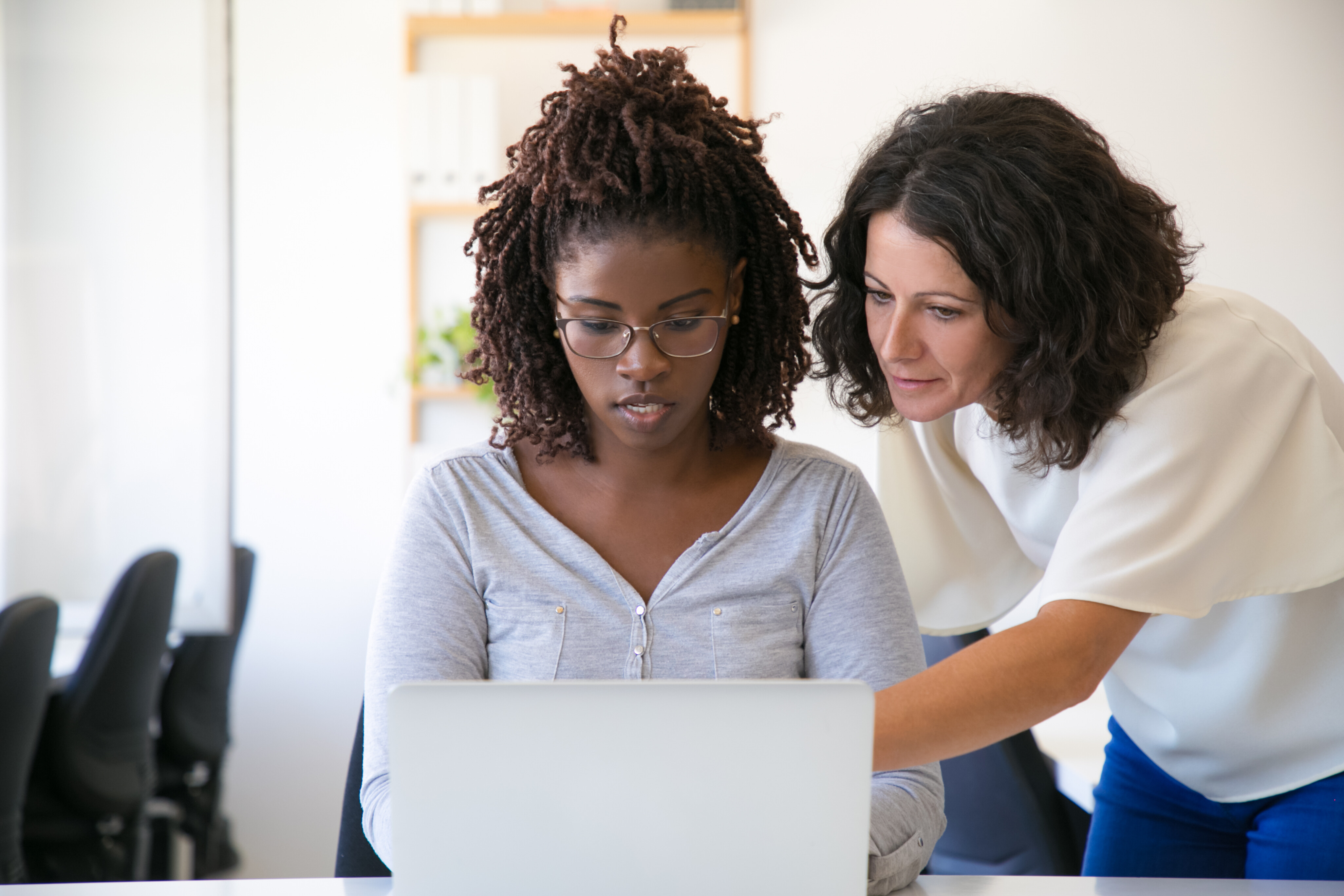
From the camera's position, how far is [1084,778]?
172 centimetres

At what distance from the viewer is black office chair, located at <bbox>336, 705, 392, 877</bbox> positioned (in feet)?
3.52

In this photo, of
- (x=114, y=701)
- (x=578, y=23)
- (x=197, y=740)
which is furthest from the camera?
(x=578, y=23)

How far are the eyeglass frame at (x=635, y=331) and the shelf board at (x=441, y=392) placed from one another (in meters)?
2.17

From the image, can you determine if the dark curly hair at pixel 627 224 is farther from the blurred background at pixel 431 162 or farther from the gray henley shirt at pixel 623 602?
the blurred background at pixel 431 162

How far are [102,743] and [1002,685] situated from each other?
2216mm

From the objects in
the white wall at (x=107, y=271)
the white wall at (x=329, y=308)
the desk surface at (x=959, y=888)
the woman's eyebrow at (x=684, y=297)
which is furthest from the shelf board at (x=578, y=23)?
the desk surface at (x=959, y=888)

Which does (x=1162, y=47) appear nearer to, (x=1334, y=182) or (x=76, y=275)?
(x=1334, y=182)

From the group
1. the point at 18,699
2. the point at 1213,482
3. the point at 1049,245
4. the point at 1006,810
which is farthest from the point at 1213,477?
the point at 18,699

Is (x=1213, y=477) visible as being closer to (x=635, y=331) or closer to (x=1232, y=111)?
(x=635, y=331)

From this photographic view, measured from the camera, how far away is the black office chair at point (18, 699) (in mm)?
2004

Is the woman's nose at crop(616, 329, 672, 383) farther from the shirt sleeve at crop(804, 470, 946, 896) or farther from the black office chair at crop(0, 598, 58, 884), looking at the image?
the black office chair at crop(0, 598, 58, 884)

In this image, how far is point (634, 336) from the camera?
3.46 feet

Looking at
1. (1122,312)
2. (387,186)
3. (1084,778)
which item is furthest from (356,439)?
(1122,312)

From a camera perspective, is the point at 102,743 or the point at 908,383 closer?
the point at 908,383
